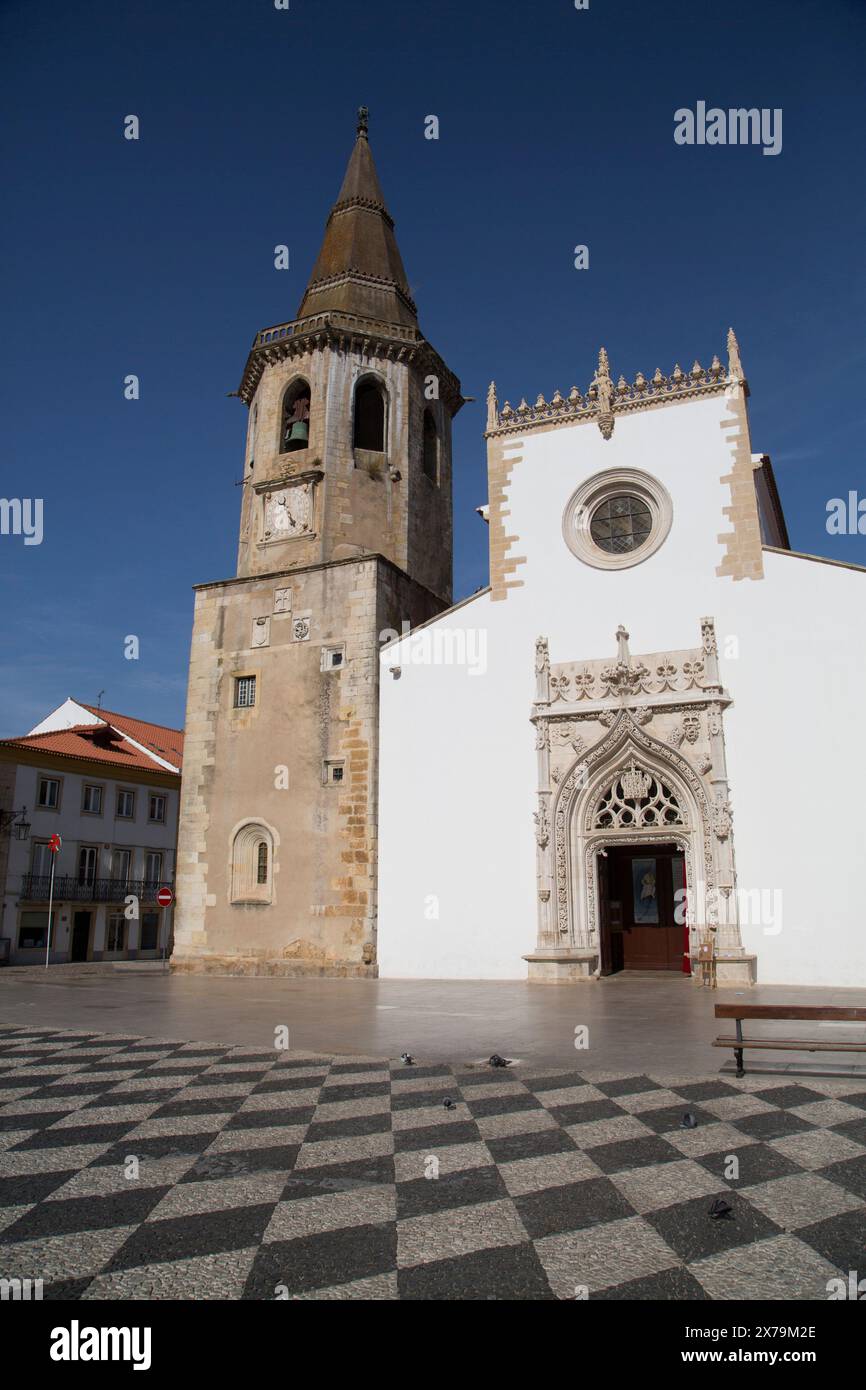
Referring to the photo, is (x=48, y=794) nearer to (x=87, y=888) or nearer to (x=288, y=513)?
(x=87, y=888)

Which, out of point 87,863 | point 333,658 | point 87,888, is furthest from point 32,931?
point 333,658

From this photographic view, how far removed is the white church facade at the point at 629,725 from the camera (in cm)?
1489

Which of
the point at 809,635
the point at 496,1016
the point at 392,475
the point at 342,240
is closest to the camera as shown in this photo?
the point at 496,1016

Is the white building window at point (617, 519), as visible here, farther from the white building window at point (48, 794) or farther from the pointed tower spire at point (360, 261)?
the white building window at point (48, 794)

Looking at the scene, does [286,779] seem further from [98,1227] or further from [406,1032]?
[98,1227]

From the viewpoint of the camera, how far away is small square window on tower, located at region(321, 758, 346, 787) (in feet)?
60.4

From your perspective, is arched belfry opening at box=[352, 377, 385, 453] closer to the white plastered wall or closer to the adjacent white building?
the white plastered wall

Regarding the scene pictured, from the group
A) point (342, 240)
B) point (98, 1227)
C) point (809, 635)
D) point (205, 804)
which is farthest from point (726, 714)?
point (342, 240)

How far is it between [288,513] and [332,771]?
672 centimetres

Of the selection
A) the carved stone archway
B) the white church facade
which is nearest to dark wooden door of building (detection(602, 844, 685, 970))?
the white church facade

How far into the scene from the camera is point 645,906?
1761 centimetres

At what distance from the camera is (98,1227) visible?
11.8 ft

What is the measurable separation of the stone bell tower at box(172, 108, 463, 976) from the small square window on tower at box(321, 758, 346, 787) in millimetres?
30

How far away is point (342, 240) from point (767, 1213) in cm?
2514
